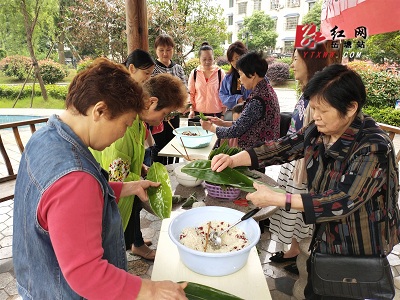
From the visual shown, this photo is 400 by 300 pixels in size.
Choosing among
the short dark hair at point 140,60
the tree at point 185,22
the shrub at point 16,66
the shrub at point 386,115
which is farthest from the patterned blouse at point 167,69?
the shrub at point 16,66

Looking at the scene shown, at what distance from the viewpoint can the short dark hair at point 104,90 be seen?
2.82 ft

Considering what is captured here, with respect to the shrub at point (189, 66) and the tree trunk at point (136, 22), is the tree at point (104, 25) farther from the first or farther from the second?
the tree trunk at point (136, 22)

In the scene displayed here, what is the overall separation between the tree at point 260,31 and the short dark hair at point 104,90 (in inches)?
1126

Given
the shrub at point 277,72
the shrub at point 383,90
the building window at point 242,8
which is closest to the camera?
the shrub at point 383,90

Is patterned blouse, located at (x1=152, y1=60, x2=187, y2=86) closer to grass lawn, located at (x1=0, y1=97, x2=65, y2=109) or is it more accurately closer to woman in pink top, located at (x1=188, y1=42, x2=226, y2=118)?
woman in pink top, located at (x1=188, y1=42, x2=226, y2=118)

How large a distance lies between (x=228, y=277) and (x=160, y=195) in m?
0.57

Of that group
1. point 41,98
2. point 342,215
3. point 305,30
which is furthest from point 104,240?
point 41,98

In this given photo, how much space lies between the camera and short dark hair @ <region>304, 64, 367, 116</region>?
126 centimetres

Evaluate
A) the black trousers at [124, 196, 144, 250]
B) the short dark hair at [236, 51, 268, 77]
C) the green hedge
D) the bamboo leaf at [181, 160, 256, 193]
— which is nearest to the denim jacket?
the bamboo leaf at [181, 160, 256, 193]

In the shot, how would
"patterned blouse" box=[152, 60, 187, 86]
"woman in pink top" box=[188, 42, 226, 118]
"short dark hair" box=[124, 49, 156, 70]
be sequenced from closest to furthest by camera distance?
"short dark hair" box=[124, 49, 156, 70] → "patterned blouse" box=[152, 60, 187, 86] → "woman in pink top" box=[188, 42, 226, 118]

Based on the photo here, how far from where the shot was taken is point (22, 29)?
1254cm

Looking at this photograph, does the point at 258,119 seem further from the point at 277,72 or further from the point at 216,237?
the point at 277,72

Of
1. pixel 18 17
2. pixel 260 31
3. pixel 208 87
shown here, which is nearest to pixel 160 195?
pixel 208 87

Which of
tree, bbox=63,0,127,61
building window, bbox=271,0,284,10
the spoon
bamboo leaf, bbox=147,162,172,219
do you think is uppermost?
building window, bbox=271,0,284,10
